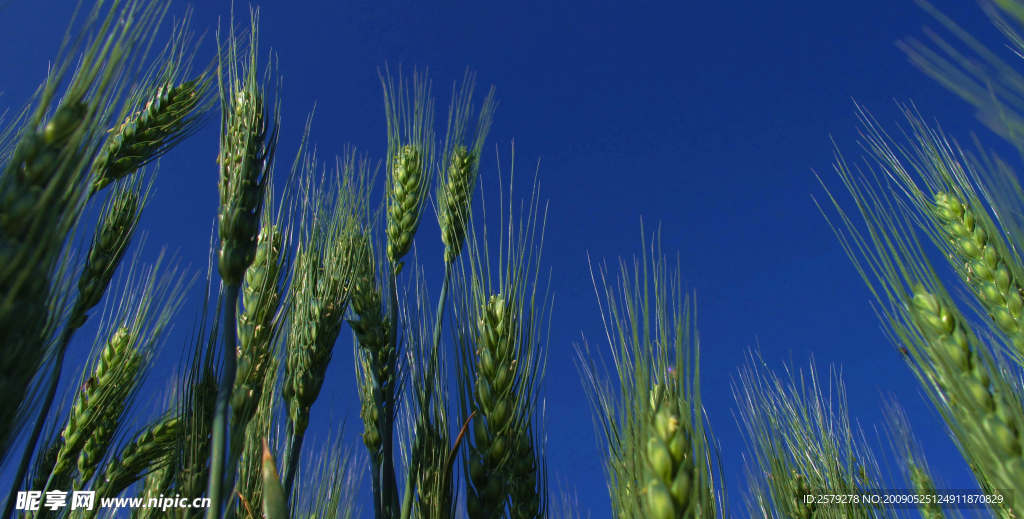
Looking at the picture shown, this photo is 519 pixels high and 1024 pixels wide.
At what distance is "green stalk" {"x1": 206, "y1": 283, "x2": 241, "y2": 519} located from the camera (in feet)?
3.84

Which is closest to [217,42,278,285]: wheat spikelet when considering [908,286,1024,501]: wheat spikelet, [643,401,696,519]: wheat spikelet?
[643,401,696,519]: wheat spikelet

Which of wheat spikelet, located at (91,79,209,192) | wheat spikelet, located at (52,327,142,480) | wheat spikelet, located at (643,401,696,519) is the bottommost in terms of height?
wheat spikelet, located at (643,401,696,519)

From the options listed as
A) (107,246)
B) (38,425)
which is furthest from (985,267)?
(107,246)

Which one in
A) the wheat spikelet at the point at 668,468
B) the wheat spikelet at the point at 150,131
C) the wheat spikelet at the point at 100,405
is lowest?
the wheat spikelet at the point at 668,468

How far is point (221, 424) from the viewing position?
1234 millimetres

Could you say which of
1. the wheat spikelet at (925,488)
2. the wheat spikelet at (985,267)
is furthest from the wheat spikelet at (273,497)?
the wheat spikelet at (925,488)

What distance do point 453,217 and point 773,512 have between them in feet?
5.99

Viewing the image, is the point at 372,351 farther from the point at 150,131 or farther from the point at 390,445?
the point at 150,131

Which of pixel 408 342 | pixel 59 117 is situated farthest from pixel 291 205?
pixel 59 117

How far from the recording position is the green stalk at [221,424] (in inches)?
46.1

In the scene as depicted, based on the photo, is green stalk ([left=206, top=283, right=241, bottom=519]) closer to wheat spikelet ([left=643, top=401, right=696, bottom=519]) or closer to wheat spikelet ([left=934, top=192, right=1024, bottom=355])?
wheat spikelet ([left=643, top=401, right=696, bottom=519])

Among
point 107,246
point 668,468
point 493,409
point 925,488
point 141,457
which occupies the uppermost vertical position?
point 107,246

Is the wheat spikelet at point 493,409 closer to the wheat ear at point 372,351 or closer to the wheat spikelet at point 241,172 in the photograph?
the wheat ear at point 372,351

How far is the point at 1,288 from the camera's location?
34.8 inches
